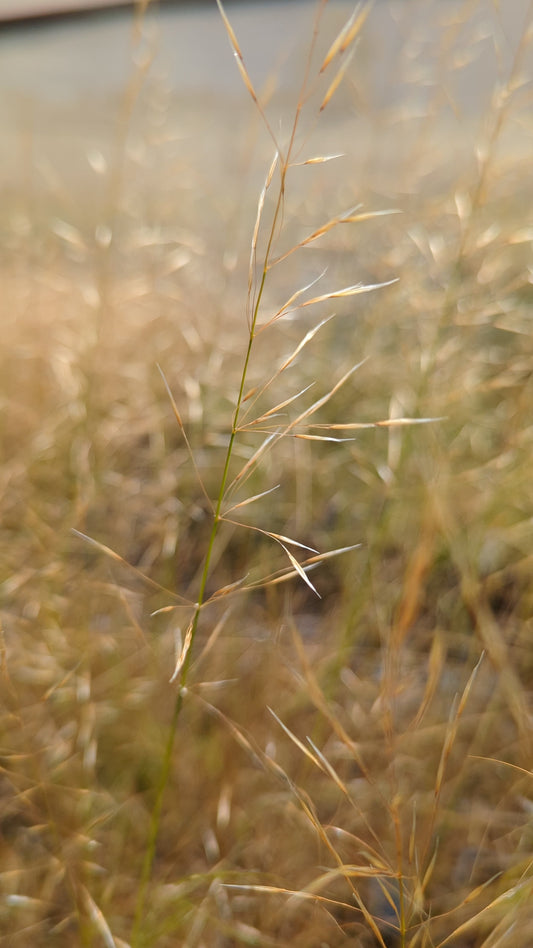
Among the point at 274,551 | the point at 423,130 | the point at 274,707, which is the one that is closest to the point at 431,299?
the point at 423,130

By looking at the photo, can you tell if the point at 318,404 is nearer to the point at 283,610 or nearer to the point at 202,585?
the point at 202,585

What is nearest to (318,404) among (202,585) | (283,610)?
(202,585)

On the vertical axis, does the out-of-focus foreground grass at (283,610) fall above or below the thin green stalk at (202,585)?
below

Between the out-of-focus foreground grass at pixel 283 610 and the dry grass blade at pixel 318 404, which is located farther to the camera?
the out-of-focus foreground grass at pixel 283 610

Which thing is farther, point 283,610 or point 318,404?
point 283,610

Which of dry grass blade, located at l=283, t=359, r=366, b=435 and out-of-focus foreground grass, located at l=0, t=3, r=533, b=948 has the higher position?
dry grass blade, located at l=283, t=359, r=366, b=435

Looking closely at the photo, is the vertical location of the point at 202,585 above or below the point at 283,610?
above

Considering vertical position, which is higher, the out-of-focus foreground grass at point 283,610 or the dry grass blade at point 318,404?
the dry grass blade at point 318,404

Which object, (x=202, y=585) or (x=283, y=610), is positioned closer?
(x=202, y=585)
